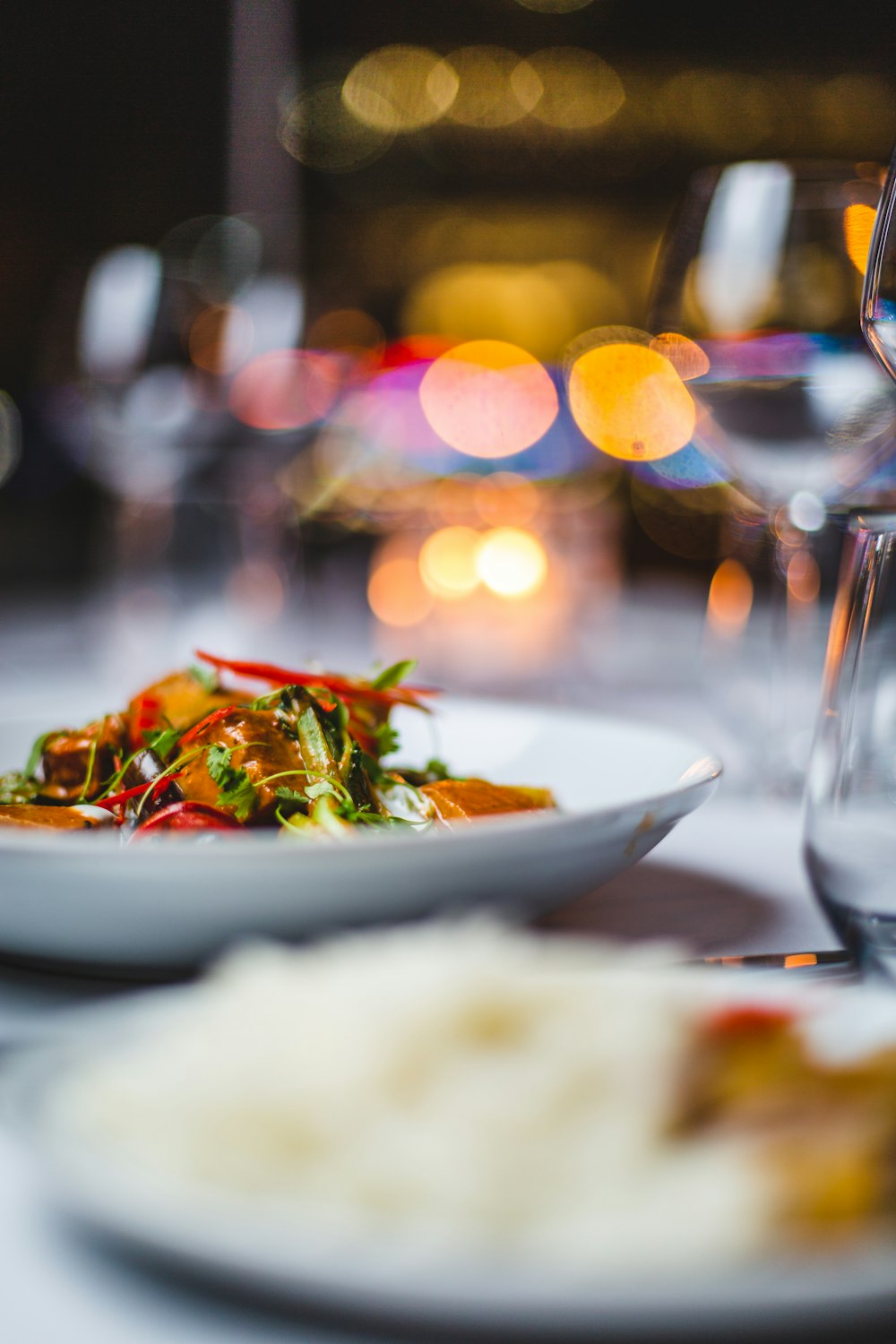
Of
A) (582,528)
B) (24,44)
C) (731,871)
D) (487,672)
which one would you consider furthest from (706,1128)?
(24,44)

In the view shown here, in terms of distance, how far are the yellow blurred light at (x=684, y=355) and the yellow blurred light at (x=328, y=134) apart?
497 centimetres

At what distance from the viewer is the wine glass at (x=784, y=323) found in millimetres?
832

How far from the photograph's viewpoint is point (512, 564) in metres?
1.94

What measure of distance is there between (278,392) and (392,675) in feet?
2.97

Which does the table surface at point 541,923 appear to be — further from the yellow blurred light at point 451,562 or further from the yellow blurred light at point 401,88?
the yellow blurred light at point 401,88

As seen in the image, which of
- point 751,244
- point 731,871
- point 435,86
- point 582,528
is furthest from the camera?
point 435,86

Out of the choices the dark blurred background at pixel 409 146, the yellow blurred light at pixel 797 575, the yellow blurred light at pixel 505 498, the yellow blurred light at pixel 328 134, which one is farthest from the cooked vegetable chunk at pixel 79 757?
the yellow blurred light at pixel 328 134

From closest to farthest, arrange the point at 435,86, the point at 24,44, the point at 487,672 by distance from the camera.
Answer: the point at 487,672, the point at 24,44, the point at 435,86

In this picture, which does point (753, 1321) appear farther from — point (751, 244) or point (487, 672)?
point (487, 672)

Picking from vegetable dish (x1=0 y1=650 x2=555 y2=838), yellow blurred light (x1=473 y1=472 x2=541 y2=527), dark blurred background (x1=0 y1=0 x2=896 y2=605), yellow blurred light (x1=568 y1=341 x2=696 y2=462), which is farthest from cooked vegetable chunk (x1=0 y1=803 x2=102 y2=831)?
yellow blurred light (x1=568 y1=341 x2=696 y2=462)

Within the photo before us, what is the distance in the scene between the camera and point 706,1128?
25cm

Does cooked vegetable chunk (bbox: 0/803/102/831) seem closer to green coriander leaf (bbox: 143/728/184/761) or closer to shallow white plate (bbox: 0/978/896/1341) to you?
green coriander leaf (bbox: 143/728/184/761)

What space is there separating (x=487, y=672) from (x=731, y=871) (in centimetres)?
85

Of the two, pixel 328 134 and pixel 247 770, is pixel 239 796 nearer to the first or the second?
pixel 247 770
